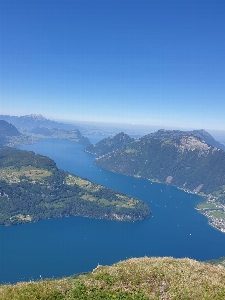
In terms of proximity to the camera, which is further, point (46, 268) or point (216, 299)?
point (46, 268)

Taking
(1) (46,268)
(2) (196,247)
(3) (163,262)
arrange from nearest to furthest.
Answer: (3) (163,262)
(1) (46,268)
(2) (196,247)

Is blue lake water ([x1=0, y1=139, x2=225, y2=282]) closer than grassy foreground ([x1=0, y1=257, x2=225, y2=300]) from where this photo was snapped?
No

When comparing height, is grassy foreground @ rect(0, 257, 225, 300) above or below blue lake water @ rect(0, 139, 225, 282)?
above

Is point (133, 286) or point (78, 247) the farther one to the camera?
point (78, 247)

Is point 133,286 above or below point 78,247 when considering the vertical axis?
above

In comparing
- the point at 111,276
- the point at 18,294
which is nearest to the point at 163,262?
the point at 111,276

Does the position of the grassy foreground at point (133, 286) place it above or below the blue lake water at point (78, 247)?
above

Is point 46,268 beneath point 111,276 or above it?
beneath

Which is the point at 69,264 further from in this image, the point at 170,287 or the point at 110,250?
the point at 170,287
